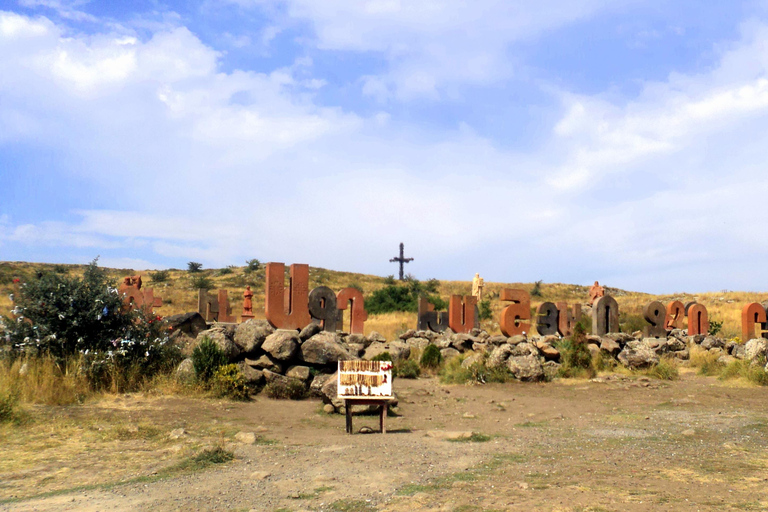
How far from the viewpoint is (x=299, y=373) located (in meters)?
12.8

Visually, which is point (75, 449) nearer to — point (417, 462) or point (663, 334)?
point (417, 462)

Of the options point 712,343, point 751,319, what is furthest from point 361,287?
point 712,343

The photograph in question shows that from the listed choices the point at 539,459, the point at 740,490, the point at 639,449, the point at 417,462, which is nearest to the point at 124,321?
the point at 417,462

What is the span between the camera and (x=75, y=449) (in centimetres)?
767

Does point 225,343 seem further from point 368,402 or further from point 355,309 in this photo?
point 355,309

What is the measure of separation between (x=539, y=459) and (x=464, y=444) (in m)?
1.27

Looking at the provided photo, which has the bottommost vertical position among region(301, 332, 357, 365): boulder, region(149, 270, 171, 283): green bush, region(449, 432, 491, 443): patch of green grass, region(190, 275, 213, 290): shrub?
region(449, 432, 491, 443): patch of green grass

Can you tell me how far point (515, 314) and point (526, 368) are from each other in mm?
6921

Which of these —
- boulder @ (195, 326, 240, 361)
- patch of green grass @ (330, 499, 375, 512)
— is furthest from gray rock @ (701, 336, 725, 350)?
patch of green grass @ (330, 499, 375, 512)

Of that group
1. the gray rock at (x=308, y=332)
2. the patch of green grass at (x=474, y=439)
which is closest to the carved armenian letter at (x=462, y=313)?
the gray rock at (x=308, y=332)

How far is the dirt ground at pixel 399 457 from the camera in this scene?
5395mm

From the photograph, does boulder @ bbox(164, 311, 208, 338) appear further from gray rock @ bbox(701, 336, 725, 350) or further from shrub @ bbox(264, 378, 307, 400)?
gray rock @ bbox(701, 336, 725, 350)

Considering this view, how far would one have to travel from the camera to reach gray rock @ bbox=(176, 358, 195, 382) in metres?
12.0

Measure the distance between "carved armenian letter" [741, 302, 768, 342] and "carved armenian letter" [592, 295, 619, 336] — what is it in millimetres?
5991
